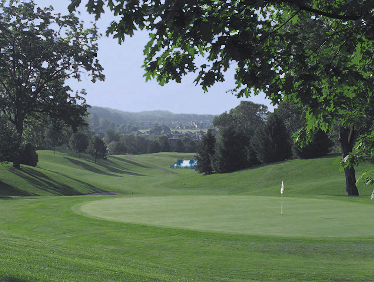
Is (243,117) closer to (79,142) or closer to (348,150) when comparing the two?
(79,142)

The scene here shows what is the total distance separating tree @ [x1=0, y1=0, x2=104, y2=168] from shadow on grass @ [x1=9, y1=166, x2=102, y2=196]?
70.5 inches

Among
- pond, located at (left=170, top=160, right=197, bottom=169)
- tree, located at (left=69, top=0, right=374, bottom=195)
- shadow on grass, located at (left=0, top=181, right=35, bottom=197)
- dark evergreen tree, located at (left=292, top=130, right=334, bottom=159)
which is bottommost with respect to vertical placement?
pond, located at (left=170, top=160, right=197, bottom=169)

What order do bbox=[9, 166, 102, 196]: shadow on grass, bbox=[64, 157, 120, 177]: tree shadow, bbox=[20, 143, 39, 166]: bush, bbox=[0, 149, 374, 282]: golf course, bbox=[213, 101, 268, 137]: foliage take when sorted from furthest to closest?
bbox=[213, 101, 268, 137]: foliage → bbox=[64, 157, 120, 177]: tree shadow → bbox=[20, 143, 39, 166]: bush → bbox=[9, 166, 102, 196]: shadow on grass → bbox=[0, 149, 374, 282]: golf course

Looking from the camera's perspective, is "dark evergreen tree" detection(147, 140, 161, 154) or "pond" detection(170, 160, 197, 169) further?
"dark evergreen tree" detection(147, 140, 161, 154)

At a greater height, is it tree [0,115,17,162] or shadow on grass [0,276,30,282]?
tree [0,115,17,162]

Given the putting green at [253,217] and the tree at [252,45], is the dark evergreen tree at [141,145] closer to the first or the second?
the putting green at [253,217]

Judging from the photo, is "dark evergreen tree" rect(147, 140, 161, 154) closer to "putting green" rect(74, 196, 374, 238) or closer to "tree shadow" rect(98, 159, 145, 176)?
"tree shadow" rect(98, 159, 145, 176)

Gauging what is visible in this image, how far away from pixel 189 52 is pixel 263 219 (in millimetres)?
9185

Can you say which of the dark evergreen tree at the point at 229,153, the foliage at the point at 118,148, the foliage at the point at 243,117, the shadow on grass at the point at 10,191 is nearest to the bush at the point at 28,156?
the shadow on grass at the point at 10,191

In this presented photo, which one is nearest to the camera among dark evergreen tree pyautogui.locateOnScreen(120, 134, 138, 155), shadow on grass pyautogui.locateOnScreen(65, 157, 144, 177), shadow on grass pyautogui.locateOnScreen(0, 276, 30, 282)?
shadow on grass pyautogui.locateOnScreen(0, 276, 30, 282)

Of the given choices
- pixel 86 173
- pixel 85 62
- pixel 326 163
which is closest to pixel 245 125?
pixel 86 173

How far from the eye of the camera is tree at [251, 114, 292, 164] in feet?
189

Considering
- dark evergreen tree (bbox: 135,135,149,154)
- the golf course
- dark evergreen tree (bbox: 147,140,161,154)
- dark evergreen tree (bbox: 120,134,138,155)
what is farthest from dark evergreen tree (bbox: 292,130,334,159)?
dark evergreen tree (bbox: 135,135,149,154)

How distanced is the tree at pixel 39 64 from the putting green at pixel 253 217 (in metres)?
23.1
